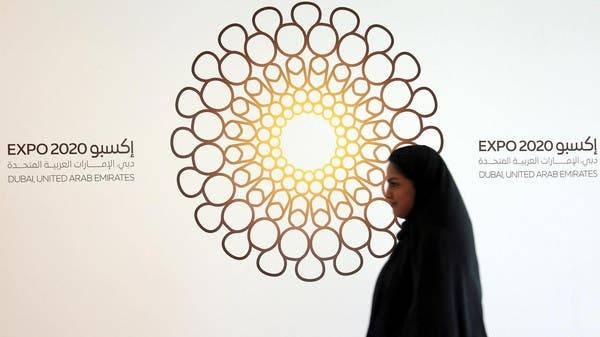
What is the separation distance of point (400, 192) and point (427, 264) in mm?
A: 255

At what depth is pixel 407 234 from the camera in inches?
83.0

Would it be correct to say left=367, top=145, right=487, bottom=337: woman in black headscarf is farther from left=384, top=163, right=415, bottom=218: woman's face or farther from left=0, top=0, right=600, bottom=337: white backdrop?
left=0, top=0, right=600, bottom=337: white backdrop

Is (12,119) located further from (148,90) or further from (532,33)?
(532,33)

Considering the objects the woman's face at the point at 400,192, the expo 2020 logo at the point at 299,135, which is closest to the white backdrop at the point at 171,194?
the expo 2020 logo at the point at 299,135

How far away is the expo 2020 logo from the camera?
296cm

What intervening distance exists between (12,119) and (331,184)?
1347mm

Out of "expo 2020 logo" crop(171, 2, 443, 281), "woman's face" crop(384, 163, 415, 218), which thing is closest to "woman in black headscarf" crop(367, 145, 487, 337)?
"woman's face" crop(384, 163, 415, 218)

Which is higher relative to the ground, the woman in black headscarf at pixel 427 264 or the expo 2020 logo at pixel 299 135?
the expo 2020 logo at pixel 299 135

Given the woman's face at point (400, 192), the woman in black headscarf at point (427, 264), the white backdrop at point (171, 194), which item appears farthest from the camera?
the white backdrop at point (171, 194)

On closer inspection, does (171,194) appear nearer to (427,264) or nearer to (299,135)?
(299,135)

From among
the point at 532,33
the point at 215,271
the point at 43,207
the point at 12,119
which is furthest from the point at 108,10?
the point at 532,33

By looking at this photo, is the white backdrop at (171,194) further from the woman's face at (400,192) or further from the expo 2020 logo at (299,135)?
the woman's face at (400,192)

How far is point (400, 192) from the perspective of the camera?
2.13 metres

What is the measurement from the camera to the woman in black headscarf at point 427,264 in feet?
6.40
